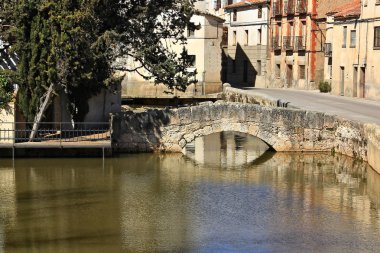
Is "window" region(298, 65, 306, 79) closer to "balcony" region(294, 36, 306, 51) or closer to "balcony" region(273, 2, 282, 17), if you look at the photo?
"balcony" region(294, 36, 306, 51)

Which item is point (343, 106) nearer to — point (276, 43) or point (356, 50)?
point (356, 50)

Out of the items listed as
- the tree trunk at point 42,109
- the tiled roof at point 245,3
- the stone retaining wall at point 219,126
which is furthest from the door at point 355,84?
the tree trunk at point 42,109

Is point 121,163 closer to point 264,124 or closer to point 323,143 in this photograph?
point 264,124

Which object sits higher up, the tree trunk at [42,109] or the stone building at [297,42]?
A: the stone building at [297,42]

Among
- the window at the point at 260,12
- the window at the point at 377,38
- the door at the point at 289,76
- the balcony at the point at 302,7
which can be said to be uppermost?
the window at the point at 260,12

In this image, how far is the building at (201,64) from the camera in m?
55.9

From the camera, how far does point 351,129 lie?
29.1 metres

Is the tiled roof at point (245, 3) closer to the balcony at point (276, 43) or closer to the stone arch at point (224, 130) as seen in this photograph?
the balcony at point (276, 43)

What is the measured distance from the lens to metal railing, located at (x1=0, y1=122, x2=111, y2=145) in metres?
29.0

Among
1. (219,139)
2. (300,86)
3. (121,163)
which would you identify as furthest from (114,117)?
(300,86)

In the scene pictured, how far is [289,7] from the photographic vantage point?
59.5m

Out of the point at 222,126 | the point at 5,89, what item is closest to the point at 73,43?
the point at 5,89

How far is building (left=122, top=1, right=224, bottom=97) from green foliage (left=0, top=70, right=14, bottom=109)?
25615mm

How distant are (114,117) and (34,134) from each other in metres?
3.42
